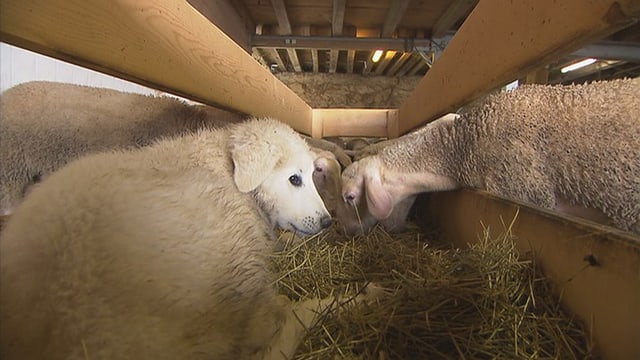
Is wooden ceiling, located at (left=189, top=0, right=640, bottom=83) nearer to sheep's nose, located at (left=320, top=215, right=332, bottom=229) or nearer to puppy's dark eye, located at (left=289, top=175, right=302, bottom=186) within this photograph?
puppy's dark eye, located at (left=289, top=175, right=302, bottom=186)

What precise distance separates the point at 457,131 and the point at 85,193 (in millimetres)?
2737

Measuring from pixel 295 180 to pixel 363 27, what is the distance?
6656 mm

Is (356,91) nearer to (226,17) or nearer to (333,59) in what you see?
(333,59)

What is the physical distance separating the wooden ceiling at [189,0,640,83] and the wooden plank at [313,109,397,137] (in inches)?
68.8

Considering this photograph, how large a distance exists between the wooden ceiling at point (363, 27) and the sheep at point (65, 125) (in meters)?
2.00

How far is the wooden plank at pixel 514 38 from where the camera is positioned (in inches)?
41.1

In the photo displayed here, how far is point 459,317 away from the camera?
4.95 feet

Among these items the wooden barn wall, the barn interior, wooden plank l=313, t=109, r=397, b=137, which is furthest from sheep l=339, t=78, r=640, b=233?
the wooden barn wall

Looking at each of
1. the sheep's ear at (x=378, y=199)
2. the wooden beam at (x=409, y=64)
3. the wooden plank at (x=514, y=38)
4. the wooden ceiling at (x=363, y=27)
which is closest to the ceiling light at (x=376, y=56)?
the wooden ceiling at (x=363, y=27)

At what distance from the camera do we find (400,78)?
44.9ft

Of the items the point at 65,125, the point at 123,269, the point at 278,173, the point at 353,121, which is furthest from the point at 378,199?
the point at 353,121

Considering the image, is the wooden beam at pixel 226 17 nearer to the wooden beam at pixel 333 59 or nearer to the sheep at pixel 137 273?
the wooden beam at pixel 333 59

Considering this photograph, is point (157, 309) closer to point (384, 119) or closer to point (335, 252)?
point (335, 252)

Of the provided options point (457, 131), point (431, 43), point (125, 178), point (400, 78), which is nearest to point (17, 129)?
point (125, 178)
